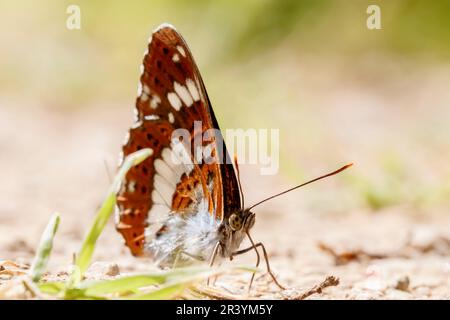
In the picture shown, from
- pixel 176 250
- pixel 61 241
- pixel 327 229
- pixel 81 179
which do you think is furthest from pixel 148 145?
pixel 81 179

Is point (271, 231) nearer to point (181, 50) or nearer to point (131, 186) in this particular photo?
point (131, 186)

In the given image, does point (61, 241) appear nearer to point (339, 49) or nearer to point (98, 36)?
point (98, 36)

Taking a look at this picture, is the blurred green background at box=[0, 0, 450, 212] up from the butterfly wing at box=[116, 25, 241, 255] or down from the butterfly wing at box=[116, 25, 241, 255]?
up

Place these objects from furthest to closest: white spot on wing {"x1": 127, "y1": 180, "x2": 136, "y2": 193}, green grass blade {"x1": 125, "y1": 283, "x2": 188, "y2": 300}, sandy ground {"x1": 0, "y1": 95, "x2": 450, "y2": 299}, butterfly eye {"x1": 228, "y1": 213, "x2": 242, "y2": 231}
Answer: white spot on wing {"x1": 127, "y1": 180, "x2": 136, "y2": 193} → sandy ground {"x1": 0, "y1": 95, "x2": 450, "y2": 299} → butterfly eye {"x1": 228, "y1": 213, "x2": 242, "y2": 231} → green grass blade {"x1": 125, "y1": 283, "x2": 188, "y2": 300}

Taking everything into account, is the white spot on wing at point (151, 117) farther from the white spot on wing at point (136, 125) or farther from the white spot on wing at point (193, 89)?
the white spot on wing at point (193, 89)

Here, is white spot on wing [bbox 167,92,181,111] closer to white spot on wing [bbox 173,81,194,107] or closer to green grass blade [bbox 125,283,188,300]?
white spot on wing [bbox 173,81,194,107]

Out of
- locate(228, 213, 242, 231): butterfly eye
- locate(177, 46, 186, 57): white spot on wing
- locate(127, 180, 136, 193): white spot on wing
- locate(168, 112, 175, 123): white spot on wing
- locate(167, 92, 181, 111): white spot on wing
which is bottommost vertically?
locate(228, 213, 242, 231): butterfly eye

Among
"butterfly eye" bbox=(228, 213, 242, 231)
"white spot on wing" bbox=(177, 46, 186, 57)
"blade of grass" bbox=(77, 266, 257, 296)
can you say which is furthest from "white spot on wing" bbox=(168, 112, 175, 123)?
"blade of grass" bbox=(77, 266, 257, 296)
